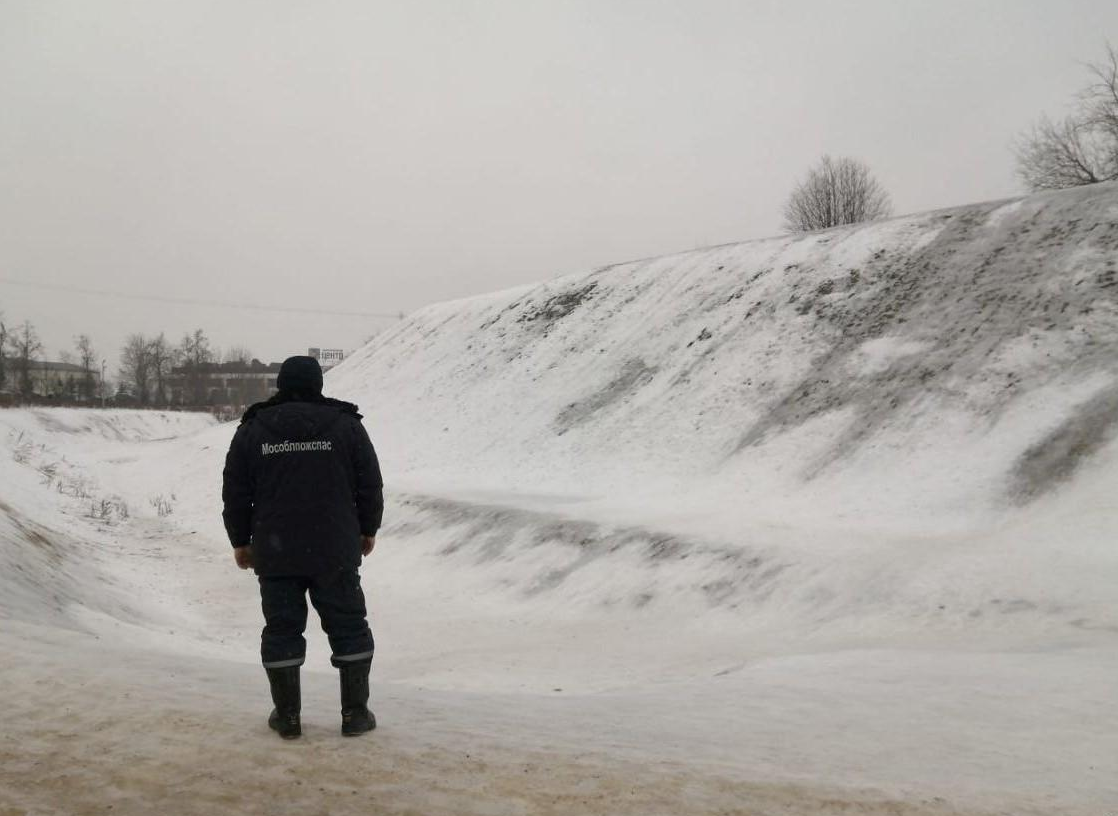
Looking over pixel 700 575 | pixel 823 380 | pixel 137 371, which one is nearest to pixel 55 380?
pixel 137 371

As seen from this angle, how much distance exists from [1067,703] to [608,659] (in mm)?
4280

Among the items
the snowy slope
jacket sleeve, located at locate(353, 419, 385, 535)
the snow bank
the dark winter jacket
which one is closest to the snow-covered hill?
the snowy slope

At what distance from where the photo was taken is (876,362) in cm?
1700

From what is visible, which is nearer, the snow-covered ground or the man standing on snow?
the snow-covered ground

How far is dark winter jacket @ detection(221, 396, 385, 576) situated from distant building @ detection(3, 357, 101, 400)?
81.9 m

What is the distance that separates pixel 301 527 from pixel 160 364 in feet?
363

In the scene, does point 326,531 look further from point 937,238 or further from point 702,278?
point 702,278

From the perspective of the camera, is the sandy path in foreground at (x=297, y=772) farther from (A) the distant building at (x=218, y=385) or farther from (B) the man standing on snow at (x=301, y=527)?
(A) the distant building at (x=218, y=385)

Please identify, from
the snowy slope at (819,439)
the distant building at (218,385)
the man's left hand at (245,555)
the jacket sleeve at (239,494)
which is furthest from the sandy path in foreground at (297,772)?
the distant building at (218,385)

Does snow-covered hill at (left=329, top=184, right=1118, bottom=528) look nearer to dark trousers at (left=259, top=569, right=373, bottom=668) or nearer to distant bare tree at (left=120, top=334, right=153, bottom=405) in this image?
dark trousers at (left=259, top=569, right=373, bottom=668)

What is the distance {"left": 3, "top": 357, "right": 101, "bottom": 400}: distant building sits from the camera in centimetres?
8975

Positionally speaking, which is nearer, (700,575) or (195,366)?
(700,575)

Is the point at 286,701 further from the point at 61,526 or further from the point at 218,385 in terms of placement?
the point at 218,385

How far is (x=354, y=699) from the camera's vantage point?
3.90 m
